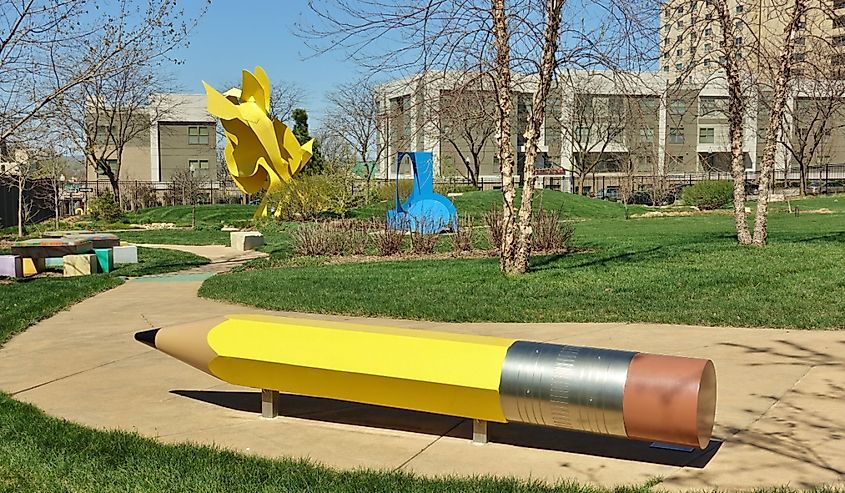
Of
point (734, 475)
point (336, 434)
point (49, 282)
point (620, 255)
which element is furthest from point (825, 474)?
point (49, 282)

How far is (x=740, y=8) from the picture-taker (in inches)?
620

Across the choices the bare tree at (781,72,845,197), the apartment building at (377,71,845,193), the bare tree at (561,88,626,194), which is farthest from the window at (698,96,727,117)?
the bare tree at (561,88,626,194)

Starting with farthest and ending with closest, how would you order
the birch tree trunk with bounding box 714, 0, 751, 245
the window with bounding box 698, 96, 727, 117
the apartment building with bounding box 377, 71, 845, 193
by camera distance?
the apartment building with bounding box 377, 71, 845, 193 → the window with bounding box 698, 96, 727, 117 → the birch tree trunk with bounding box 714, 0, 751, 245

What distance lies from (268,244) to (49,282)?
10058 millimetres

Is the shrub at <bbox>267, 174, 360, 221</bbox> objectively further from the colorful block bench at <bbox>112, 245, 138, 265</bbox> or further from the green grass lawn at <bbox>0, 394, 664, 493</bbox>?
the green grass lawn at <bbox>0, 394, 664, 493</bbox>

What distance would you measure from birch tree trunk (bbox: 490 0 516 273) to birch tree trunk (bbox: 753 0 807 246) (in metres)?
4.77

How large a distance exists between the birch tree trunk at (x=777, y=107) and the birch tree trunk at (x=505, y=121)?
4.77 m

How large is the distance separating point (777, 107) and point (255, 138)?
10447 millimetres

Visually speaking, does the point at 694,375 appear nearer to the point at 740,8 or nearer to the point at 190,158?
the point at 740,8

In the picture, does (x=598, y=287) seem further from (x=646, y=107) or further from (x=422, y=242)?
(x=422, y=242)

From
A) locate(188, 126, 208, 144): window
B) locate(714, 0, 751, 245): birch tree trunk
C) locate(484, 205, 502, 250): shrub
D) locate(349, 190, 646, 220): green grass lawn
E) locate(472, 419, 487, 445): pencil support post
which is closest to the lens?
locate(472, 419, 487, 445): pencil support post


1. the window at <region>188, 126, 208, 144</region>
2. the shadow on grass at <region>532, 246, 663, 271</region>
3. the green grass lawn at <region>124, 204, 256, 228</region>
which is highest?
the window at <region>188, 126, 208, 144</region>

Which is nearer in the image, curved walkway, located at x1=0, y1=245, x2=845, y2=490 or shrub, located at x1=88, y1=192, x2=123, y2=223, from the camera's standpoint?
curved walkway, located at x1=0, y1=245, x2=845, y2=490

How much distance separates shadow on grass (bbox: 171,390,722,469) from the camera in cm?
509
